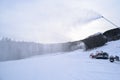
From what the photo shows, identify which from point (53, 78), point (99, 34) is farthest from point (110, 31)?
point (53, 78)

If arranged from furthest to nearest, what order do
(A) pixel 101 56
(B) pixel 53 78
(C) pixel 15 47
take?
(C) pixel 15 47, (A) pixel 101 56, (B) pixel 53 78

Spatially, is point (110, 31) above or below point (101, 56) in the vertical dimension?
above

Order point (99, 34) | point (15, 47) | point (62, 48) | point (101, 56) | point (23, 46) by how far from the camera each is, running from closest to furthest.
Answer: point (101, 56) < point (99, 34) < point (62, 48) < point (15, 47) < point (23, 46)

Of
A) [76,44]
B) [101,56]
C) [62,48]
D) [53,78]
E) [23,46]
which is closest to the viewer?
[53,78]

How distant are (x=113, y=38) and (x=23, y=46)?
185ft

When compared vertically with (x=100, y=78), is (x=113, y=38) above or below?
above

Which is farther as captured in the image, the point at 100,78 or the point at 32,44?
the point at 32,44

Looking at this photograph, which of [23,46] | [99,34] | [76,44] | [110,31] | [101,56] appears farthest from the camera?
[23,46]

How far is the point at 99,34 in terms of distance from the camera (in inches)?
1315

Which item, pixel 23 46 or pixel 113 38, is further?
pixel 23 46

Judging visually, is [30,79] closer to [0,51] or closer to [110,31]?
[110,31]

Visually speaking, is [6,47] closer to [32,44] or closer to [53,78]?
[32,44]

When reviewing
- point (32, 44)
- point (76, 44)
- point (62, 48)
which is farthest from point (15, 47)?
point (76, 44)

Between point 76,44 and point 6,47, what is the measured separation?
39.6 metres
